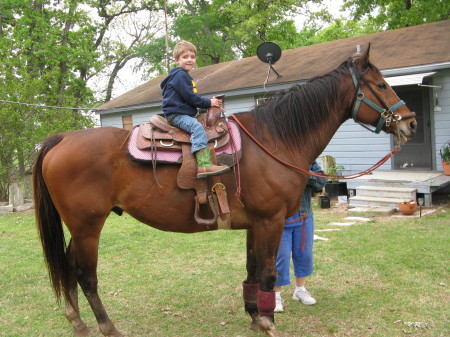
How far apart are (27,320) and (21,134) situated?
9632mm

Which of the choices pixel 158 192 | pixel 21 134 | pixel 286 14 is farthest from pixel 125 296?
pixel 286 14

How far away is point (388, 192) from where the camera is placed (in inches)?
349

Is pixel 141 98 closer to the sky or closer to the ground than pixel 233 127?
closer to the sky

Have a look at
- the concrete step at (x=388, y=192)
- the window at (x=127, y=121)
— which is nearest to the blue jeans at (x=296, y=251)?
the concrete step at (x=388, y=192)

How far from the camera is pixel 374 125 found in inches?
131

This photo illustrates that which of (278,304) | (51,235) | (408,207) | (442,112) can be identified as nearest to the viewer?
(51,235)

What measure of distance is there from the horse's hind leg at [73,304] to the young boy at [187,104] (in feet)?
4.99

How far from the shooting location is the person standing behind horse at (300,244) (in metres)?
3.88

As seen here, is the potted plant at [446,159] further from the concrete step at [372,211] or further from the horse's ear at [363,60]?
the horse's ear at [363,60]

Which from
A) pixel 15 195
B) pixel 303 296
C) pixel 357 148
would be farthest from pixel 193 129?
pixel 15 195

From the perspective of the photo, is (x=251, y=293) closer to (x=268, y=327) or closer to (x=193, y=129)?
(x=268, y=327)

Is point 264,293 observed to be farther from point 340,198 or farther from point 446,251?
point 340,198

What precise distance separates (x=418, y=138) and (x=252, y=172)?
8982 mm

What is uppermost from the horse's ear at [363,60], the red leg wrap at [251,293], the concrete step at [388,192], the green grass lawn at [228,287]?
the horse's ear at [363,60]
